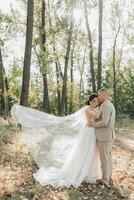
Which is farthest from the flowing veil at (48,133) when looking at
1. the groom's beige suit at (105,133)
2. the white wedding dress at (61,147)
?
the groom's beige suit at (105,133)

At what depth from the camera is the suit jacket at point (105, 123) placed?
1151cm

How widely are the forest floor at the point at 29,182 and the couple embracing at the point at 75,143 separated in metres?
0.34

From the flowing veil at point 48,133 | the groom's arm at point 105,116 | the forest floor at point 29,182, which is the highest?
the groom's arm at point 105,116

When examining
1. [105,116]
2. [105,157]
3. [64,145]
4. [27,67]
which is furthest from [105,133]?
[27,67]

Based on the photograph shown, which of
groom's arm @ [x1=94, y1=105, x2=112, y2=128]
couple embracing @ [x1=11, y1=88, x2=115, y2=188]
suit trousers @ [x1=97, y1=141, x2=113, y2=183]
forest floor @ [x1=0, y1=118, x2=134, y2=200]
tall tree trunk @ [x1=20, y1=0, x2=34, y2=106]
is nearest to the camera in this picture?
forest floor @ [x1=0, y1=118, x2=134, y2=200]

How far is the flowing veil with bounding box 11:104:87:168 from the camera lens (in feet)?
39.0

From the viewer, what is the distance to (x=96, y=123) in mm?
11711

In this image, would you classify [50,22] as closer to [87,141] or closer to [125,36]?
[125,36]

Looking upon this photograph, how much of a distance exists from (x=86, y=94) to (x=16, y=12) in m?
21.8

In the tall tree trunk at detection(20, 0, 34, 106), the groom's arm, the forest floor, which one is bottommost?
the forest floor

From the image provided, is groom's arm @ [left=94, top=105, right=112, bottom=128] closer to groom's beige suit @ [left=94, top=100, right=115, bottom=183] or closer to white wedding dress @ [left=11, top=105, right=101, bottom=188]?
groom's beige suit @ [left=94, top=100, right=115, bottom=183]

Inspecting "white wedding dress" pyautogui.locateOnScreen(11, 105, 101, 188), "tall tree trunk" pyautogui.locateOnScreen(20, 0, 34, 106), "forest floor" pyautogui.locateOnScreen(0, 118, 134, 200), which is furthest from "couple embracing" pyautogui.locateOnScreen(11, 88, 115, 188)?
"tall tree trunk" pyautogui.locateOnScreen(20, 0, 34, 106)

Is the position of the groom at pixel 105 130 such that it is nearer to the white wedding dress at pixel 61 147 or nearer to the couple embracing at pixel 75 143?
the couple embracing at pixel 75 143

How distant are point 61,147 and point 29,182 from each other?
1698mm
